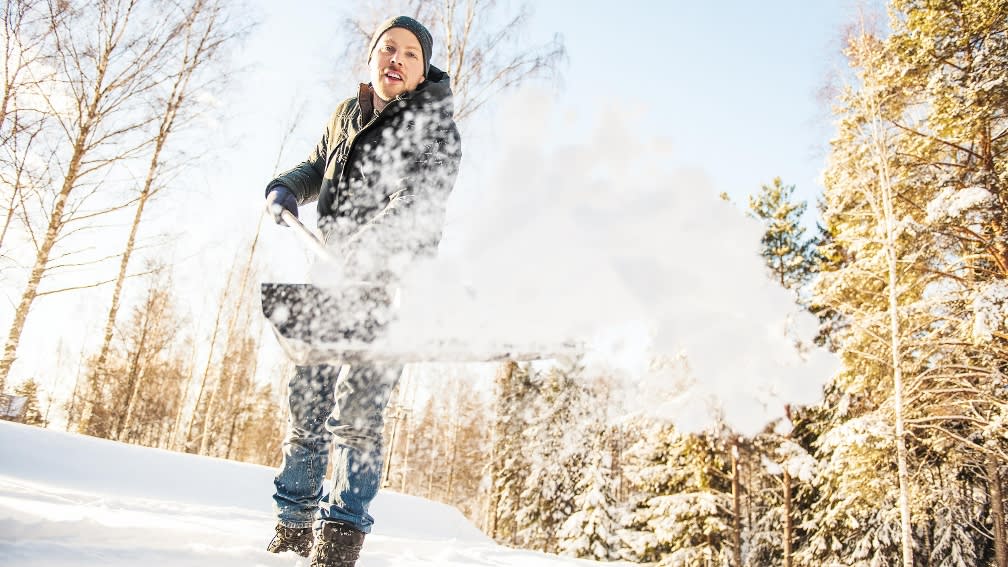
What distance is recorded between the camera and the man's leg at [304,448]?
166cm

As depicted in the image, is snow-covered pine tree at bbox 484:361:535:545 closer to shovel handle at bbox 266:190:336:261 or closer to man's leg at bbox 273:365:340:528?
man's leg at bbox 273:365:340:528

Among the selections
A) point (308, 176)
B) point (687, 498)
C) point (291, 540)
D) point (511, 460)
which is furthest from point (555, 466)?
point (308, 176)

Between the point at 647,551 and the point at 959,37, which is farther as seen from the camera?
the point at 647,551

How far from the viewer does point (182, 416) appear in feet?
56.4

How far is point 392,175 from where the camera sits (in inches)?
63.7

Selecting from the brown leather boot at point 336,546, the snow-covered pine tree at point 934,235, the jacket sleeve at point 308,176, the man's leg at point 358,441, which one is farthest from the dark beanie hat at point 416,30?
the snow-covered pine tree at point 934,235

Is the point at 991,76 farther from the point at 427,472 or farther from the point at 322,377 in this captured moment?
the point at 427,472

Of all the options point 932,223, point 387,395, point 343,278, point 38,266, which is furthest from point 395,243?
point 932,223

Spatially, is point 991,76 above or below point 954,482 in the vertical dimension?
above

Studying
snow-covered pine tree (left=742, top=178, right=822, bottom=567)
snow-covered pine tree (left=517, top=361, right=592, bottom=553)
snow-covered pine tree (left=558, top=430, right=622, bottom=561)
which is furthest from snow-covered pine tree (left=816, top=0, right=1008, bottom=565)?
snow-covered pine tree (left=517, top=361, right=592, bottom=553)

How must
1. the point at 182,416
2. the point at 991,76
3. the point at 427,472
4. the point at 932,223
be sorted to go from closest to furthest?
the point at 991,76 → the point at 932,223 → the point at 182,416 → the point at 427,472

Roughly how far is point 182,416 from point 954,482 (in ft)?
67.1

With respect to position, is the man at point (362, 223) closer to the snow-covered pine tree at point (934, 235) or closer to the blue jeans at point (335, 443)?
the blue jeans at point (335, 443)

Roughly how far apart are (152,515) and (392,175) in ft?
5.13
